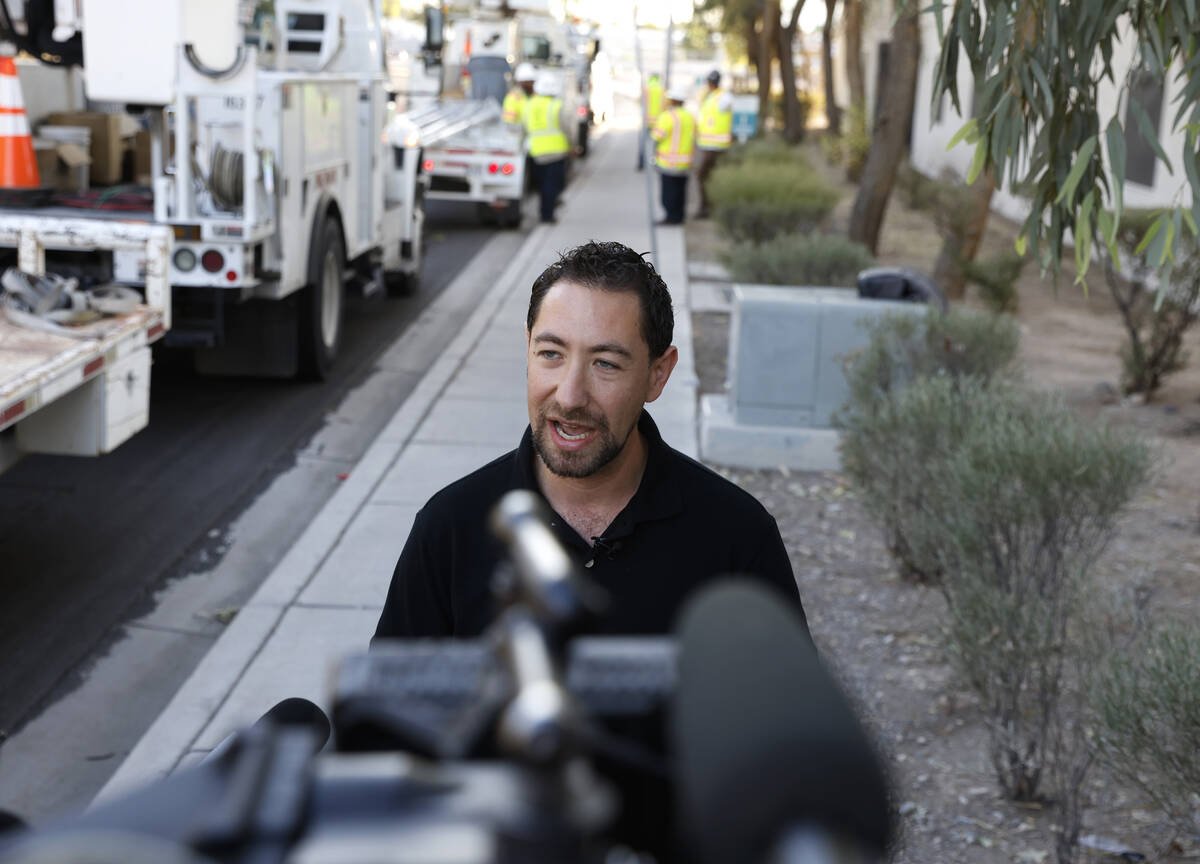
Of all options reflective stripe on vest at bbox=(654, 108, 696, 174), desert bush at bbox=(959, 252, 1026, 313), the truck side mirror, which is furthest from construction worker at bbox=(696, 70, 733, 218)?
the truck side mirror

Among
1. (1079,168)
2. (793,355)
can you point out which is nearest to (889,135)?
(793,355)

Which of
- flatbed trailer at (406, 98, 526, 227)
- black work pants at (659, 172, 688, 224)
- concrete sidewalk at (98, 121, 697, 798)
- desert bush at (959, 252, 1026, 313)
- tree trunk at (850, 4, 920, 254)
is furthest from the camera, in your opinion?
black work pants at (659, 172, 688, 224)

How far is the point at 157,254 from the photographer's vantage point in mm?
7117

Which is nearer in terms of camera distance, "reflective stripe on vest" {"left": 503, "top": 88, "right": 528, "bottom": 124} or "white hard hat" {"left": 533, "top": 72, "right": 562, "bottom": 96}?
"reflective stripe on vest" {"left": 503, "top": 88, "right": 528, "bottom": 124}

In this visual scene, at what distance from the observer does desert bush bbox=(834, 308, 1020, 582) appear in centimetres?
616

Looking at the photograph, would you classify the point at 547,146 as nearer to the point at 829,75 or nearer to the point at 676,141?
the point at 676,141

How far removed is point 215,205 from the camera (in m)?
8.38

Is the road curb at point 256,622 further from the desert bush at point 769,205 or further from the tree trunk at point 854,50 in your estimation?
the tree trunk at point 854,50

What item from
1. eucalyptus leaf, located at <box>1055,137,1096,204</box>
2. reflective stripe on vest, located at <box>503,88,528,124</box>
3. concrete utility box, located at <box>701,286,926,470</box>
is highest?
reflective stripe on vest, located at <box>503,88,528,124</box>

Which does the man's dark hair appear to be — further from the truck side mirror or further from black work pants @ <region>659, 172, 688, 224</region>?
black work pants @ <region>659, 172, 688, 224</region>

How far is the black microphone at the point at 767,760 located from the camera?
746 mm

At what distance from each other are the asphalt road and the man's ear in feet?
10.5

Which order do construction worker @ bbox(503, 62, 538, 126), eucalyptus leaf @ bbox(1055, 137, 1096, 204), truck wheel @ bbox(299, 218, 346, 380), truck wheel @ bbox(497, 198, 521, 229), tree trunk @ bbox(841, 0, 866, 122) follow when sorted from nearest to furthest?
eucalyptus leaf @ bbox(1055, 137, 1096, 204)
truck wheel @ bbox(299, 218, 346, 380)
truck wheel @ bbox(497, 198, 521, 229)
construction worker @ bbox(503, 62, 538, 126)
tree trunk @ bbox(841, 0, 866, 122)

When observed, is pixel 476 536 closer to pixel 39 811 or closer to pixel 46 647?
pixel 39 811
